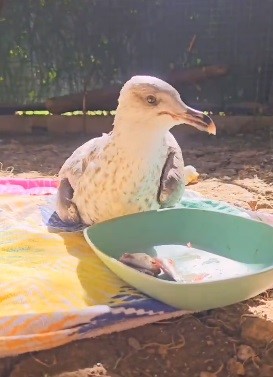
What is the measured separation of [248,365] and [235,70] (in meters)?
4.25

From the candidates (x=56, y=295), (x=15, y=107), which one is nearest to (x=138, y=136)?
(x=56, y=295)

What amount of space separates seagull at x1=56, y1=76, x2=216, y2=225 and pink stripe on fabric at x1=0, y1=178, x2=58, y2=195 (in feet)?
2.08

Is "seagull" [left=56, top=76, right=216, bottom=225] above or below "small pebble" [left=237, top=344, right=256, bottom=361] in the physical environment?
above

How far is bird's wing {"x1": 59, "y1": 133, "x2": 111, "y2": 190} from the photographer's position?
227 cm

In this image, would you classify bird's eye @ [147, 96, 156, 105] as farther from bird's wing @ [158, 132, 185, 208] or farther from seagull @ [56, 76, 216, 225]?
bird's wing @ [158, 132, 185, 208]

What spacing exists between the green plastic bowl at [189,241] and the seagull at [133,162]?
0.08m

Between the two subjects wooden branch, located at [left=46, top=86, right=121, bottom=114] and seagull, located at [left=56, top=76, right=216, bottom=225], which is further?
wooden branch, located at [left=46, top=86, right=121, bottom=114]

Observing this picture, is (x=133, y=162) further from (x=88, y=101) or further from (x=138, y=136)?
(x=88, y=101)

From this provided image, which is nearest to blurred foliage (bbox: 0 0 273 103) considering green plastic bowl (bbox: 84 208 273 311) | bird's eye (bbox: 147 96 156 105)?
green plastic bowl (bbox: 84 208 273 311)

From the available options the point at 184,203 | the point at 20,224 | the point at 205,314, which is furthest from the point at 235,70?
the point at 205,314

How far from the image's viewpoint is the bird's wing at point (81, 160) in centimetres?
227

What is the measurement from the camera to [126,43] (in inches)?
216

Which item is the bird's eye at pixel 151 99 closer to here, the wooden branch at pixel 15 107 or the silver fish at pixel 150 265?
the silver fish at pixel 150 265

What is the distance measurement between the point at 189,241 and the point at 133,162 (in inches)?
15.9
